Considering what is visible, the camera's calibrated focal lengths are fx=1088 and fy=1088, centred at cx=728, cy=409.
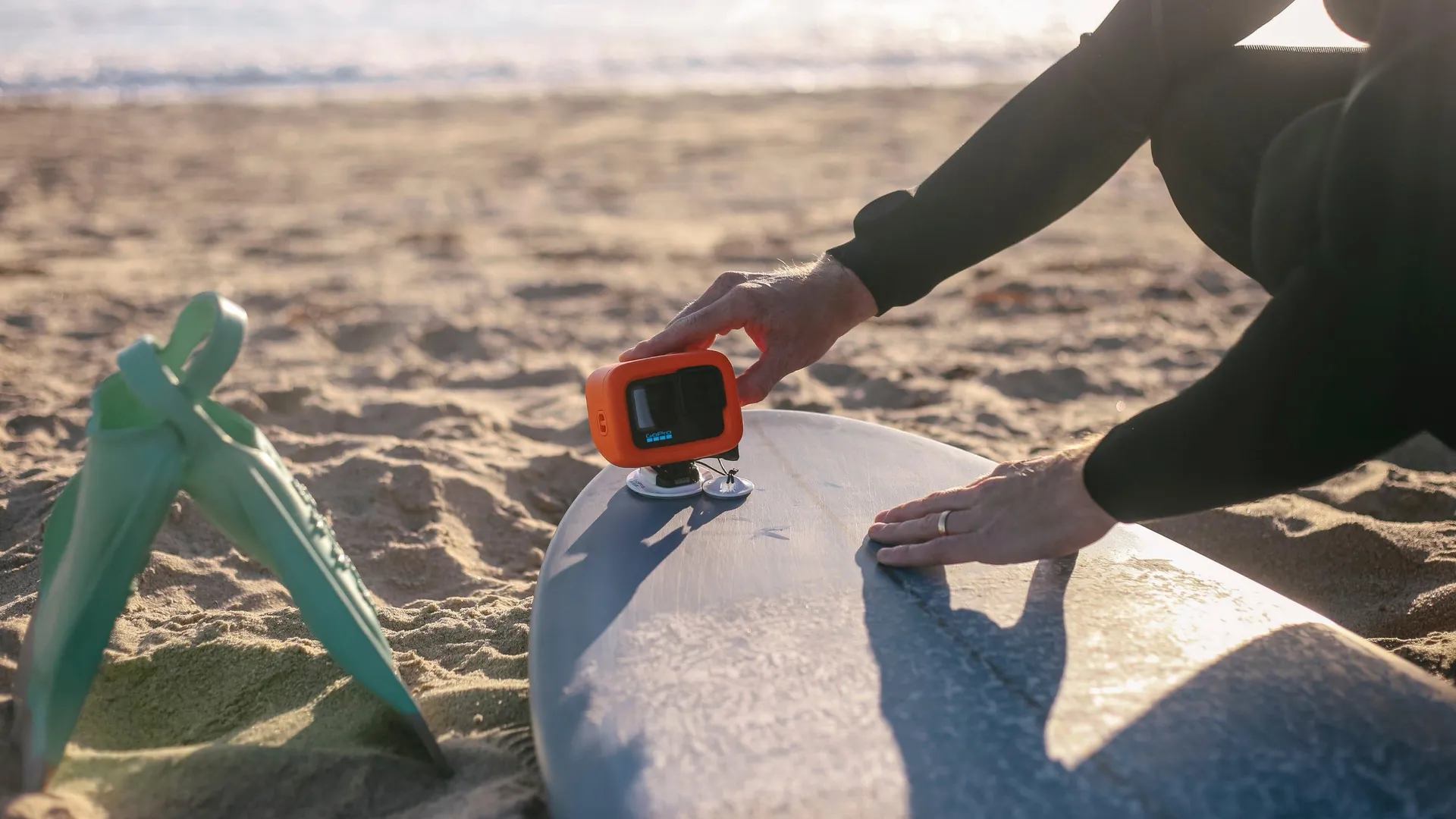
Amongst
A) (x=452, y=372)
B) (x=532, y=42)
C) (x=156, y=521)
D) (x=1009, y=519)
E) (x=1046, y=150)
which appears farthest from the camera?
(x=532, y=42)

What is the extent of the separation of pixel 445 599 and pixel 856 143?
18.2 ft

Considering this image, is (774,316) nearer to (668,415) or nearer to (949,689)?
(668,415)

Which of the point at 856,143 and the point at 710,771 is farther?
the point at 856,143

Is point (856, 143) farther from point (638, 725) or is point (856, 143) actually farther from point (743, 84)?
point (638, 725)

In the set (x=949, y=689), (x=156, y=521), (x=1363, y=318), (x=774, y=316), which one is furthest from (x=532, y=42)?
(x=1363, y=318)

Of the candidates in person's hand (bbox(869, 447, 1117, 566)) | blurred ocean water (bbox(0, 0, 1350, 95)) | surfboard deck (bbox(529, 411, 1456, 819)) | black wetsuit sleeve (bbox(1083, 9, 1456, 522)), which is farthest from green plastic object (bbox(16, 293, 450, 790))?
blurred ocean water (bbox(0, 0, 1350, 95))

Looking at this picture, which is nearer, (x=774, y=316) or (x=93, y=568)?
(x=93, y=568)

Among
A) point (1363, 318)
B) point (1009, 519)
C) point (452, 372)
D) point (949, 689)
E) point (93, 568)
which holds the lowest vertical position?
point (452, 372)

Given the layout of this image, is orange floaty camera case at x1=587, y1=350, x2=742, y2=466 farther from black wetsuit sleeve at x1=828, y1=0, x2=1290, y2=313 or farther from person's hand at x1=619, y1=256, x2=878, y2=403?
black wetsuit sleeve at x1=828, y1=0, x2=1290, y2=313

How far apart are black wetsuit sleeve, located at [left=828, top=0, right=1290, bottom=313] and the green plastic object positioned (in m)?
0.87

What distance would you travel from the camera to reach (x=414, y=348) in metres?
3.17

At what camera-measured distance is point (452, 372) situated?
300cm

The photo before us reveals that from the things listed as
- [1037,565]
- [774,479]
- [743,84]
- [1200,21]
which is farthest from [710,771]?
[743,84]

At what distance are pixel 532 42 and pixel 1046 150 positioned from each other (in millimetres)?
13331
